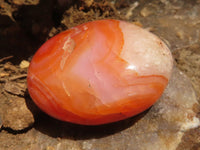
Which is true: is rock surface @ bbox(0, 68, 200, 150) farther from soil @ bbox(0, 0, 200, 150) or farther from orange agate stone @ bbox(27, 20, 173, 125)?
orange agate stone @ bbox(27, 20, 173, 125)

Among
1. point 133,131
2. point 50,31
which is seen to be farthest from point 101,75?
point 50,31

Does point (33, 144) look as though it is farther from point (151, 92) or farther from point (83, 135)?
point (151, 92)

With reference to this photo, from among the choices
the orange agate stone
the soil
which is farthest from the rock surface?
the orange agate stone

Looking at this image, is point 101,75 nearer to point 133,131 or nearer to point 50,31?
point 133,131

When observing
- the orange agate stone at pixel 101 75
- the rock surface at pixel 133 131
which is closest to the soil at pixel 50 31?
the rock surface at pixel 133 131

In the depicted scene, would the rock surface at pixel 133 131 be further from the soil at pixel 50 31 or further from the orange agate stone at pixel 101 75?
the orange agate stone at pixel 101 75

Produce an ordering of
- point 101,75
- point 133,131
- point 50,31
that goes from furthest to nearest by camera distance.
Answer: point 50,31 → point 133,131 → point 101,75
